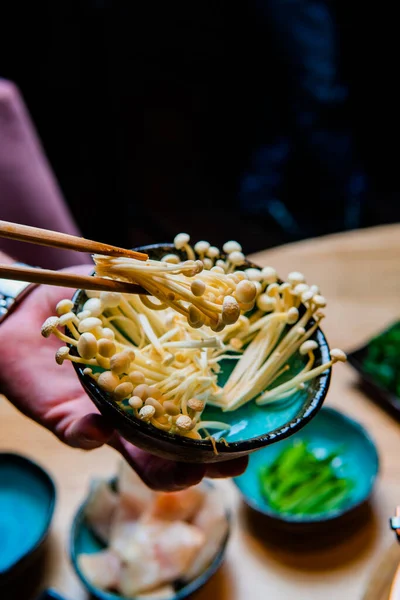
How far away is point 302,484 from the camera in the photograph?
126 centimetres

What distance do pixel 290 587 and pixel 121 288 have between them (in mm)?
714

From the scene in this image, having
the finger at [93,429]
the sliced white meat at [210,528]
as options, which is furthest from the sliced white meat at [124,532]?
the finger at [93,429]

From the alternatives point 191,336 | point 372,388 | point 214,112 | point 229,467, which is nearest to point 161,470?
point 229,467

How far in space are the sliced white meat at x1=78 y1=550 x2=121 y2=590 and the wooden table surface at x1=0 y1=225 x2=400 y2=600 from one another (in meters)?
0.06

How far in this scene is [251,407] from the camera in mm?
910

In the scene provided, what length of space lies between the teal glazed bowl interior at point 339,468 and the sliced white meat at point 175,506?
100 mm

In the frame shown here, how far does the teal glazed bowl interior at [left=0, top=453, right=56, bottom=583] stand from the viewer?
1.18m

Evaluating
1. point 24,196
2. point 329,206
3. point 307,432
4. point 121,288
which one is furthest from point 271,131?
point 121,288

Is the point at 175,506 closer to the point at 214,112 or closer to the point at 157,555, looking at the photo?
the point at 157,555

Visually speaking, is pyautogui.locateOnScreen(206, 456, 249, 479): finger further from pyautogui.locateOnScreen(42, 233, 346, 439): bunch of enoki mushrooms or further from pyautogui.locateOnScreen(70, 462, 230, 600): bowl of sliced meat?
pyautogui.locateOnScreen(70, 462, 230, 600): bowl of sliced meat

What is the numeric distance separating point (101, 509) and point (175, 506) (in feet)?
0.48

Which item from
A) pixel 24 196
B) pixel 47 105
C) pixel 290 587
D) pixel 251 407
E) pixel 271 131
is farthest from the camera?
pixel 271 131

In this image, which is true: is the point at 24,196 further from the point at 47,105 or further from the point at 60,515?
the point at 47,105

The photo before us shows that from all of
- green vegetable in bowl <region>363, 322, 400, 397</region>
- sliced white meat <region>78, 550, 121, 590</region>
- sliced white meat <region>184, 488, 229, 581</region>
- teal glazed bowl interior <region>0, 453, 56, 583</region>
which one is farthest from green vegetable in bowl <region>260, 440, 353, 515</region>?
teal glazed bowl interior <region>0, 453, 56, 583</region>
